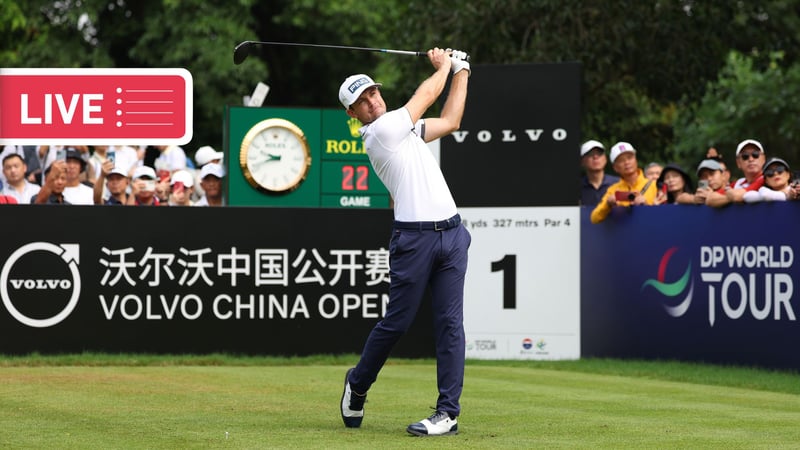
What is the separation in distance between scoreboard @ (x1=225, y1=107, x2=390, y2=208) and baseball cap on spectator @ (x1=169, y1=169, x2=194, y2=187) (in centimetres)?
63

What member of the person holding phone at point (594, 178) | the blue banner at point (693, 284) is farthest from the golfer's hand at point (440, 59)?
the person holding phone at point (594, 178)

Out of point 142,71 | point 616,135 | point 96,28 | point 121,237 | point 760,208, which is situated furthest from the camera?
point 96,28

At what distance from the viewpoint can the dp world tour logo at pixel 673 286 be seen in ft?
44.4

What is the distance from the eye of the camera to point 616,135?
24.3 m

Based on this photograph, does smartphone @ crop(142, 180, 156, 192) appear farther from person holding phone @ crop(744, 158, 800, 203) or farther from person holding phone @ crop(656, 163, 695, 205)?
Result: person holding phone @ crop(744, 158, 800, 203)

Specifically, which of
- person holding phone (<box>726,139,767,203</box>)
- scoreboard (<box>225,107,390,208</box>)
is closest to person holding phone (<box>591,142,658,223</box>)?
person holding phone (<box>726,139,767,203</box>)

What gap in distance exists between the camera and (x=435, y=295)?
7.94 meters

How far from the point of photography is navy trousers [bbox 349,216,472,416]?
781 centimetres

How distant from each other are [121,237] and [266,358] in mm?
1808

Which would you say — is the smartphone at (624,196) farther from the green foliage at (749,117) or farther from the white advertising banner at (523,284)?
the green foliage at (749,117)

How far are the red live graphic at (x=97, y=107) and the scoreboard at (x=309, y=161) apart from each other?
624 centimetres

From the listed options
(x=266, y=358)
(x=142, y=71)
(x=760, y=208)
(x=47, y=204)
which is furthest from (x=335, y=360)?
(x=142, y=71)

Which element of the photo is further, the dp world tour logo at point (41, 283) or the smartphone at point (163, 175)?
the smartphone at point (163, 175)

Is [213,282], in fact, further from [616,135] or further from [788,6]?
[788,6]
